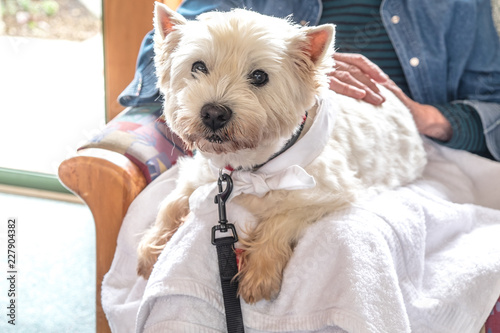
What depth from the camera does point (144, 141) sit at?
1.56 m

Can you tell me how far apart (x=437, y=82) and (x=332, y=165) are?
0.83 metres

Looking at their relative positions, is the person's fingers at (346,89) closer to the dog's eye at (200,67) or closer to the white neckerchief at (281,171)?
the white neckerchief at (281,171)

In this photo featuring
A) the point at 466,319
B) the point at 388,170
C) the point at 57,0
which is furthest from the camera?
the point at 57,0

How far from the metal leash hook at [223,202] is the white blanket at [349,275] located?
0.05m

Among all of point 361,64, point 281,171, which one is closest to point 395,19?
point 361,64

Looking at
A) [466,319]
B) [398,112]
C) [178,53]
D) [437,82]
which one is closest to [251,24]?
[178,53]

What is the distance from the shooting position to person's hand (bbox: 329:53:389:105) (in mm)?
1566

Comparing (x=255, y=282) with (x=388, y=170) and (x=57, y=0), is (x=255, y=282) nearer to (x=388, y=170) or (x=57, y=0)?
(x=388, y=170)

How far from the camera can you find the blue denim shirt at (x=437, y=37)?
1863 millimetres

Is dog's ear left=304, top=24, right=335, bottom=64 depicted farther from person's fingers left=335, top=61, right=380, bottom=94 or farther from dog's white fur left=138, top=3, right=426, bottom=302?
person's fingers left=335, top=61, right=380, bottom=94

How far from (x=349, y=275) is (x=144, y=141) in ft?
2.47

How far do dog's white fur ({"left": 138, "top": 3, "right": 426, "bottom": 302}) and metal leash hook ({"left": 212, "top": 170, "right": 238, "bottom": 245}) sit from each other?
0.16 ft

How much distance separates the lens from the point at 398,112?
1.63 metres

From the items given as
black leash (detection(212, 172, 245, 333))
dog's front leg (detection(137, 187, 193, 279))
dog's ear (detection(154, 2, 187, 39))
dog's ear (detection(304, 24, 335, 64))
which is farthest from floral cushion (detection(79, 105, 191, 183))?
dog's ear (detection(304, 24, 335, 64))
